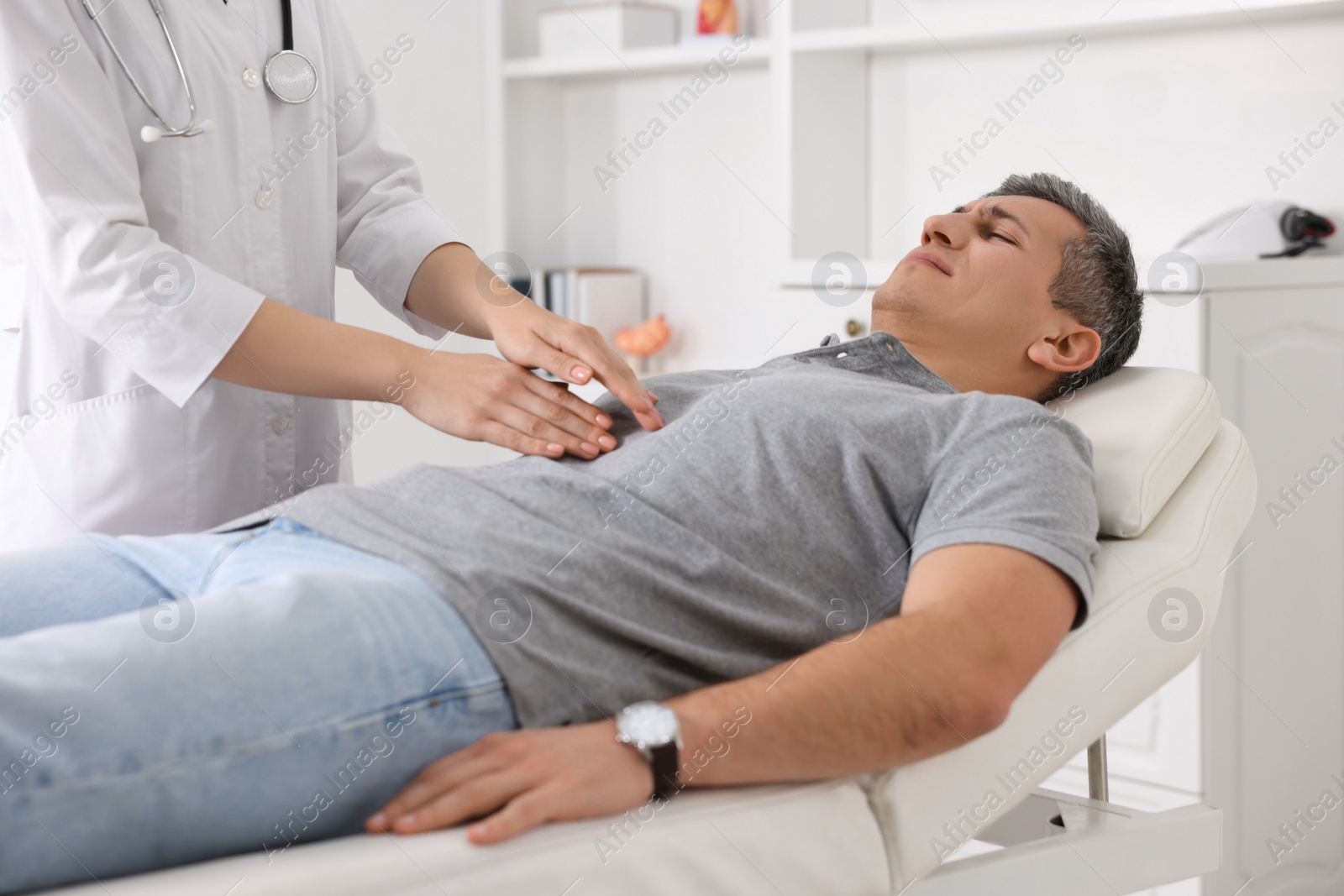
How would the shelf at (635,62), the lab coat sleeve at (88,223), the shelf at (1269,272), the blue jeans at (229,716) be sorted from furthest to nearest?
1. the shelf at (635,62)
2. the shelf at (1269,272)
3. the lab coat sleeve at (88,223)
4. the blue jeans at (229,716)

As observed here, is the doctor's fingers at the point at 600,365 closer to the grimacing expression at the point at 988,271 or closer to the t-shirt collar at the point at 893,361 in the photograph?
the t-shirt collar at the point at 893,361

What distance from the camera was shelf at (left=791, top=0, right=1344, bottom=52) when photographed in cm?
214

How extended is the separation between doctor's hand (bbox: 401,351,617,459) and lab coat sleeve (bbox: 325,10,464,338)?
333 mm

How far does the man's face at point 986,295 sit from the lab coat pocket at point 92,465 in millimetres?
839

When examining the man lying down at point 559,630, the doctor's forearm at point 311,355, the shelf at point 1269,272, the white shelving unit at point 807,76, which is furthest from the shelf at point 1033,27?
the doctor's forearm at point 311,355

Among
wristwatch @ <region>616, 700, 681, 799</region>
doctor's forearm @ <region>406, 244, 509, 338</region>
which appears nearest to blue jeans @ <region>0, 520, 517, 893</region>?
wristwatch @ <region>616, 700, 681, 799</region>

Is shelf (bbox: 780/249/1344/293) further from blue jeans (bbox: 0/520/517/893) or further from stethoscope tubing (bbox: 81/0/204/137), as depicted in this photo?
blue jeans (bbox: 0/520/517/893)

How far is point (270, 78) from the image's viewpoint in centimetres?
144

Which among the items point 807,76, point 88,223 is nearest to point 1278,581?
point 807,76

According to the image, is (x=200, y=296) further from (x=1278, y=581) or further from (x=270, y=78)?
(x=1278, y=581)

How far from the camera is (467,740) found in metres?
0.97

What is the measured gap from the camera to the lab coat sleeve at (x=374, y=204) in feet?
5.20

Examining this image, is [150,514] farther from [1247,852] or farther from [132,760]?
[1247,852]

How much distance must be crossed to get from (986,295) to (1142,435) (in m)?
0.26
